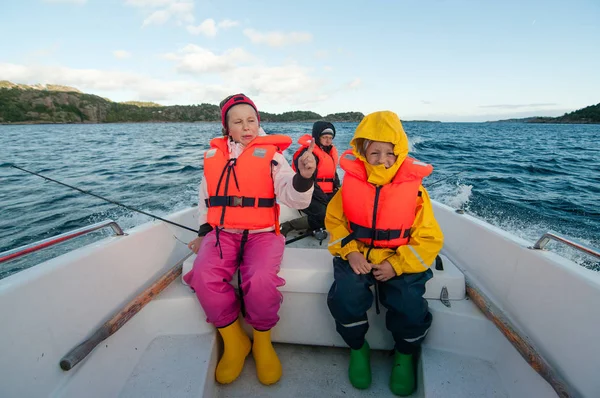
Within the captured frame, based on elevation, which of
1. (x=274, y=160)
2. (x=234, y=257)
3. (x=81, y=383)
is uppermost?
(x=274, y=160)

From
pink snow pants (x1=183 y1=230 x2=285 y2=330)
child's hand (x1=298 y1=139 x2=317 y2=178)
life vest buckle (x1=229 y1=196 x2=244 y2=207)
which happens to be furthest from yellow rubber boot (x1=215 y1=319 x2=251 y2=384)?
child's hand (x1=298 y1=139 x2=317 y2=178)

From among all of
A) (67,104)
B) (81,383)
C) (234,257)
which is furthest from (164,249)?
(67,104)

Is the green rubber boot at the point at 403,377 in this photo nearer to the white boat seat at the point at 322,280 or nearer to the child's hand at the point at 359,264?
the white boat seat at the point at 322,280

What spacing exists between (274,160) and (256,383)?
56.3 inches

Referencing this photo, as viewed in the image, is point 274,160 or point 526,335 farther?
point 274,160

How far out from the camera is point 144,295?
1.88m

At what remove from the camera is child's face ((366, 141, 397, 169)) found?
5.75 feet

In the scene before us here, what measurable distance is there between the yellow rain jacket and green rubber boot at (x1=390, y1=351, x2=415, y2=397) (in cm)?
52

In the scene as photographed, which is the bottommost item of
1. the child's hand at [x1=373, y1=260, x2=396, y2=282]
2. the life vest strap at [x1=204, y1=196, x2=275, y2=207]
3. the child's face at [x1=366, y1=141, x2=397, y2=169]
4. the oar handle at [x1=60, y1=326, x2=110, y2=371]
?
the oar handle at [x1=60, y1=326, x2=110, y2=371]

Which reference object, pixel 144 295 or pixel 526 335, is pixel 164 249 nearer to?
pixel 144 295

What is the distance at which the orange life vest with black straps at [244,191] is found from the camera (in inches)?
79.0

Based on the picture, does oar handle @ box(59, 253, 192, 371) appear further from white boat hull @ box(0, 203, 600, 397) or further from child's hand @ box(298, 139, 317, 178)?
A: child's hand @ box(298, 139, 317, 178)

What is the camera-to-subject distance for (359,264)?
1.73m

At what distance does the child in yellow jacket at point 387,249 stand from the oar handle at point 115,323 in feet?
3.83
